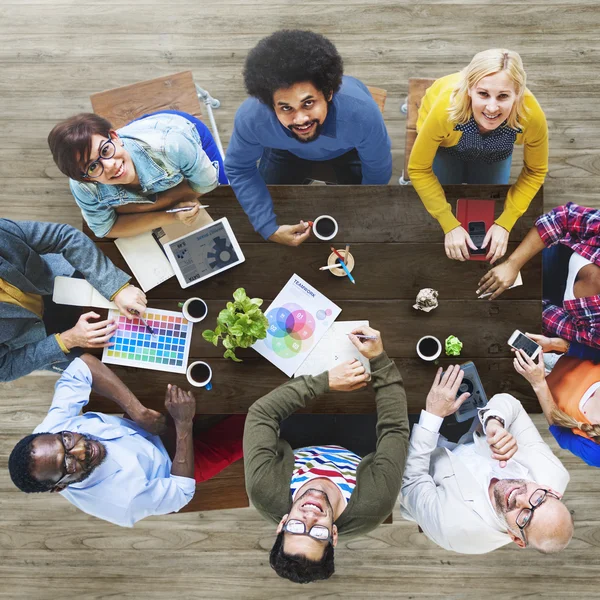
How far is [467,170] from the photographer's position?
2.27m

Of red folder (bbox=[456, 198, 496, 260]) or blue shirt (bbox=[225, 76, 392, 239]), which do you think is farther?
red folder (bbox=[456, 198, 496, 260])

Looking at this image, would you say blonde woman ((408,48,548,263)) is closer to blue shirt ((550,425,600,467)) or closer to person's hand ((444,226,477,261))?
person's hand ((444,226,477,261))

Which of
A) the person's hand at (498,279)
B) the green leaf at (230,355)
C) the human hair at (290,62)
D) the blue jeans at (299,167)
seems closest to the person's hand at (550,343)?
the person's hand at (498,279)

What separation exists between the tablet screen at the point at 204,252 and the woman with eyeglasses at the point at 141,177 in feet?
0.27

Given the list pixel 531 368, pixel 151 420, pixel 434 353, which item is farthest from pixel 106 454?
pixel 531 368

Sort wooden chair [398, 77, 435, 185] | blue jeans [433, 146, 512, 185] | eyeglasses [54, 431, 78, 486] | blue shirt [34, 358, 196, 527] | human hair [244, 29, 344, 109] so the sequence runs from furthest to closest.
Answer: wooden chair [398, 77, 435, 185] → blue jeans [433, 146, 512, 185] → blue shirt [34, 358, 196, 527] → eyeglasses [54, 431, 78, 486] → human hair [244, 29, 344, 109]

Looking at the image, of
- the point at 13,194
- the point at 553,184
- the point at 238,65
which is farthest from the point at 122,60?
the point at 553,184

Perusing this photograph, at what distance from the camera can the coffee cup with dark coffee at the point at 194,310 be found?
1.95m

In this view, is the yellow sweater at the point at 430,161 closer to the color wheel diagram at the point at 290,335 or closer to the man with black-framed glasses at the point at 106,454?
→ the color wheel diagram at the point at 290,335

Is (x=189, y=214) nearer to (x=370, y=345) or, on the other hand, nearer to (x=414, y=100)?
(x=370, y=345)

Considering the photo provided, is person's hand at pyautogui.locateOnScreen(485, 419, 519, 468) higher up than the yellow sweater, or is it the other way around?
the yellow sweater

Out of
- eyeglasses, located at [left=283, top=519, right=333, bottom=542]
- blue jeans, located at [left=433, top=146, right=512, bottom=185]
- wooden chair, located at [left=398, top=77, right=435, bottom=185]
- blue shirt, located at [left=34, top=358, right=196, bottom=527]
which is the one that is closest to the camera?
eyeglasses, located at [left=283, top=519, right=333, bottom=542]

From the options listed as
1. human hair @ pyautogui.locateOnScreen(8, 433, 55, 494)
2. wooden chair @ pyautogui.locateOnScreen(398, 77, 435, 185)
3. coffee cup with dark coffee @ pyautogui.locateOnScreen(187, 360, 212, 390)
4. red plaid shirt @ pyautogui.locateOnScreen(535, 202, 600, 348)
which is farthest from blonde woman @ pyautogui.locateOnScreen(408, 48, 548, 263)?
human hair @ pyautogui.locateOnScreen(8, 433, 55, 494)

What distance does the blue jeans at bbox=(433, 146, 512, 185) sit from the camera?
2.22 meters
